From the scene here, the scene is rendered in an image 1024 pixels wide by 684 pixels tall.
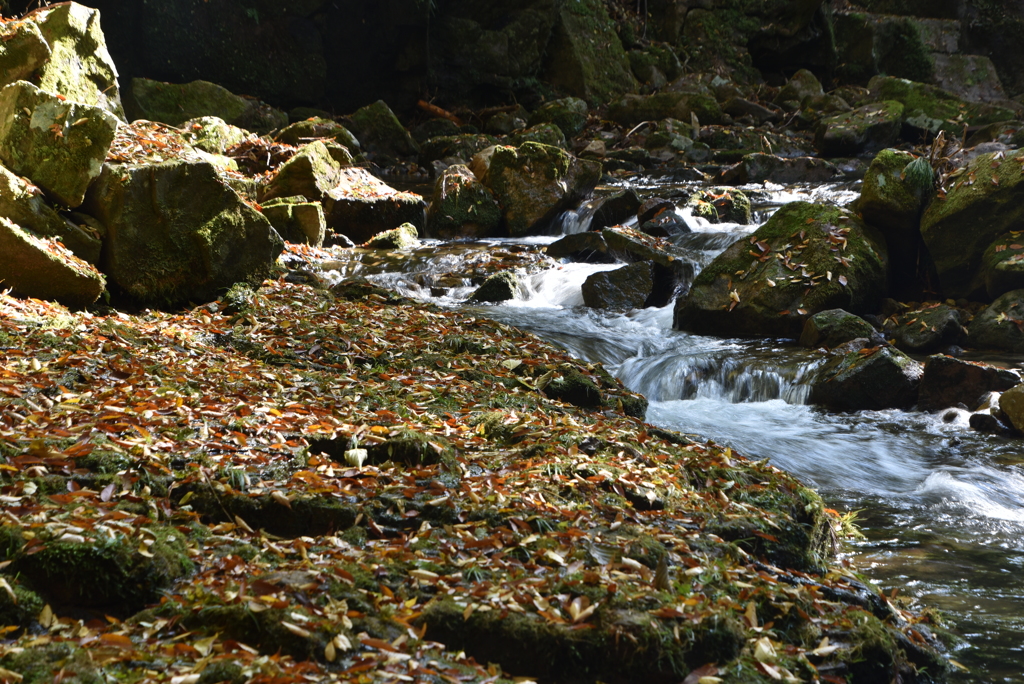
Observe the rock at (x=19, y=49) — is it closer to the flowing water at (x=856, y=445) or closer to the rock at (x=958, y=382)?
the flowing water at (x=856, y=445)

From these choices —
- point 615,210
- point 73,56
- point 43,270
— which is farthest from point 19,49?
point 615,210

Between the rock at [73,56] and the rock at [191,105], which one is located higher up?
the rock at [191,105]

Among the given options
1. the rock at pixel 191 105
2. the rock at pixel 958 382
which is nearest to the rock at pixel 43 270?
the rock at pixel 958 382

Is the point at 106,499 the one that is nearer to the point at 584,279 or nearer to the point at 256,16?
the point at 584,279

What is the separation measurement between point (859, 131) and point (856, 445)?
15.9 m

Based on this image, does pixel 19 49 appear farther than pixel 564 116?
No

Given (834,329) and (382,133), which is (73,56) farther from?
(382,133)

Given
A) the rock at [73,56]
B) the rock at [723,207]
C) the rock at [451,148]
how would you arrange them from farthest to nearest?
1. the rock at [451,148]
2. the rock at [723,207]
3. the rock at [73,56]

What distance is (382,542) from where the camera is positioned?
3.10 meters

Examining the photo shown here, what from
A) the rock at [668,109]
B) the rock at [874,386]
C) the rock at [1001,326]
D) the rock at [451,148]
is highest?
the rock at [668,109]

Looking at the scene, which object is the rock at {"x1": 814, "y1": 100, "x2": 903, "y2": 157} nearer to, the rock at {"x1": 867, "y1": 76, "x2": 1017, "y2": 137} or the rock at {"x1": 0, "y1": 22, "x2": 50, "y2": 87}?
the rock at {"x1": 867, "y1": 76, "x2": 1017, "y2": 137}

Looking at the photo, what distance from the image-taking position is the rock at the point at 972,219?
28.2ft

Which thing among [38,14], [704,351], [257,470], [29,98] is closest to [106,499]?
[257,470]

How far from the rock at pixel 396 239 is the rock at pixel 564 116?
10028 millimetres
